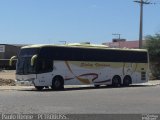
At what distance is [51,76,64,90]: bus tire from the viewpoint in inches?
1398

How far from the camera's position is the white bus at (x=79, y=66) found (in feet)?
114

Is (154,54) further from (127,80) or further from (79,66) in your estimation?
(79,66)

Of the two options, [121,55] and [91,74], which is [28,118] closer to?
[91,74]

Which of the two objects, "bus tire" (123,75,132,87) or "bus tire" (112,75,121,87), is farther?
"bus tire" (123,75,132,87)

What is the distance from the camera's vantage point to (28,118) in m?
15.7

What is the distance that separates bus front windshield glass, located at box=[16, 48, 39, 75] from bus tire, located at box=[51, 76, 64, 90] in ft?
6.11

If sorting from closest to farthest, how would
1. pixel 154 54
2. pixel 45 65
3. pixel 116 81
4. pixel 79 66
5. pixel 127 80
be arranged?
1. pixel 45 65
2. pixel 79 66
3. pixel 116 81
4. pixel 127 80
5. pixel 154 54

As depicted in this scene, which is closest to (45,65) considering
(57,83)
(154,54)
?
(57,83)

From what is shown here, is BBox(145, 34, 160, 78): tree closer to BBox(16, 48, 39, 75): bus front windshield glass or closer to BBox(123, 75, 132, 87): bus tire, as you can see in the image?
BBox(123, 75, 132, 87): bus tire

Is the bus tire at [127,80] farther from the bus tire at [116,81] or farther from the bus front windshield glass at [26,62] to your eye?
the bus front windshield glass at [26,62]

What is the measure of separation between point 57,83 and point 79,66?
2.75 metres

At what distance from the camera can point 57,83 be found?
3575cm

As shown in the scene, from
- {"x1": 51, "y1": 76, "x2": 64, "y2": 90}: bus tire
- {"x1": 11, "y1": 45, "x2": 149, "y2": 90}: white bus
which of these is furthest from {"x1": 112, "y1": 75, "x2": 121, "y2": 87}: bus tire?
{"x1": 51, "y1": 76, "x2": 64, "y2": 90}: bus tire

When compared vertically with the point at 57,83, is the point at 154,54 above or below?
above
